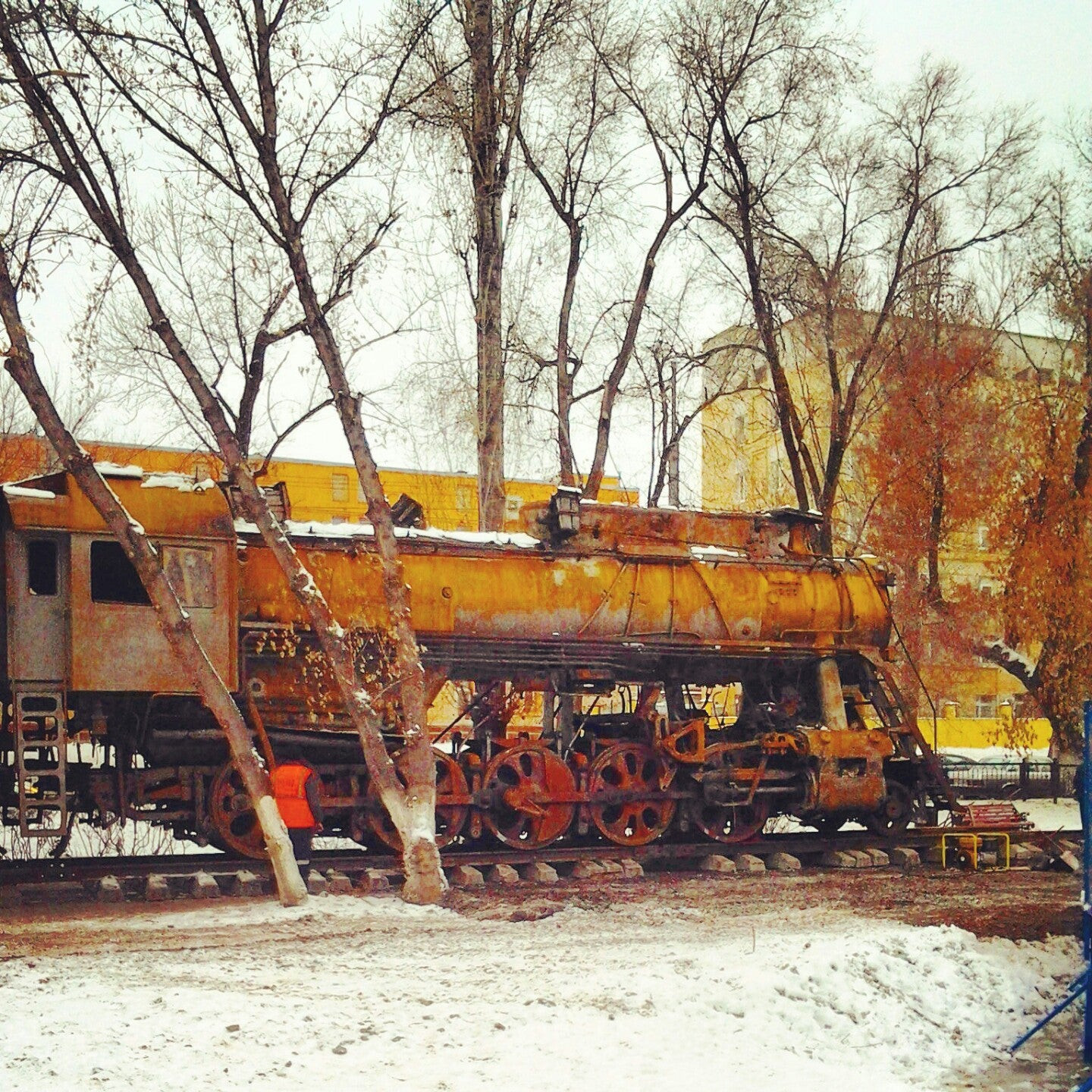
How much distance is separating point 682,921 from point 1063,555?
44.8 feet

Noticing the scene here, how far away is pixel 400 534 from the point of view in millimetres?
13344

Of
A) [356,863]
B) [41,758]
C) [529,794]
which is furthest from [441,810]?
[41,758]

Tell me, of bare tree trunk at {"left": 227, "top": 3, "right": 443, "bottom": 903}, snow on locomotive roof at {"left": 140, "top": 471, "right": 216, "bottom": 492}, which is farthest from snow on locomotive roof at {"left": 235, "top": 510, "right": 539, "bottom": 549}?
A: bare tree trunk at {"left": 227, "top": 3, "right": 443, "bottom": 903}

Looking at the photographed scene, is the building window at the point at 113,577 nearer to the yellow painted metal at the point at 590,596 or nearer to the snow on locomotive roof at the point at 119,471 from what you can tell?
the snow on locomotive roof at the point at 119,471

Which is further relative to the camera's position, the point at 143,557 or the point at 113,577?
the point at 113,577

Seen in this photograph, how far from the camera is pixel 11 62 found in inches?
432

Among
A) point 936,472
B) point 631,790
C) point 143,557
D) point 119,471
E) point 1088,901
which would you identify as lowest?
point 1088,901

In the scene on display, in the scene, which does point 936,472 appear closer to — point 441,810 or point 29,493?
point 441,810

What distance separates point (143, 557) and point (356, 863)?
4.02 metres

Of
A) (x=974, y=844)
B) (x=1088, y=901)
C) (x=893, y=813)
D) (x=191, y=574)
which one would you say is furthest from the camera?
(x=893, y=813)

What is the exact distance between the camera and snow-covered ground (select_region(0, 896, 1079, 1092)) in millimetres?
6824

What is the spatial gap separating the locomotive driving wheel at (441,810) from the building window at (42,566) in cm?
388

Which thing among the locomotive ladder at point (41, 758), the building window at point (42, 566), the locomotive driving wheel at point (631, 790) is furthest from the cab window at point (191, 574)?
the locomotive driving wheel at point (631, 790)

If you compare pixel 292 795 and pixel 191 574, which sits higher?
pixel 191 574
